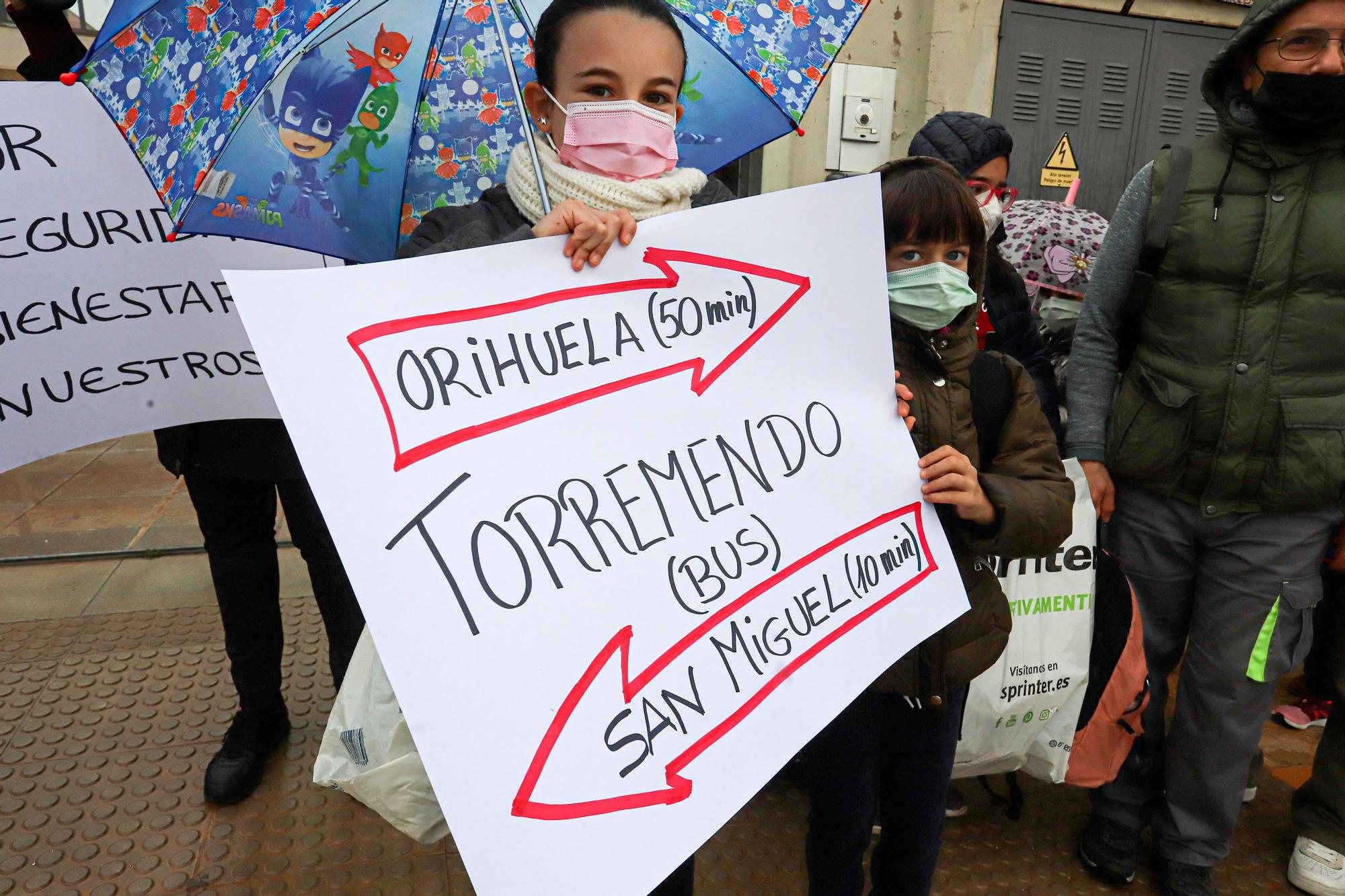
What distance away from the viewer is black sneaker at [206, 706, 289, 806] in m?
2.29

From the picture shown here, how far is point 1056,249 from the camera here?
8.50 ft

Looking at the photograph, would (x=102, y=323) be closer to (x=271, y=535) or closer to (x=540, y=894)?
(x=271, y=535)

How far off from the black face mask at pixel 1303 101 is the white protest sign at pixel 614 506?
40.6 inches

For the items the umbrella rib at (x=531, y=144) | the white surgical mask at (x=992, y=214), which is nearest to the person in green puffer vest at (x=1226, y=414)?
the white surgical mask at (x=992, y=214)

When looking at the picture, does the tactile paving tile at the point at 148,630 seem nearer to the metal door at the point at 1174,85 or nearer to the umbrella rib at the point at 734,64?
the umbrella rib at the point at 734,64

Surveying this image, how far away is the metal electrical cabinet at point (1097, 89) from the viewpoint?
15.8ft

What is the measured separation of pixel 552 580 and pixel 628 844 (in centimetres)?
29

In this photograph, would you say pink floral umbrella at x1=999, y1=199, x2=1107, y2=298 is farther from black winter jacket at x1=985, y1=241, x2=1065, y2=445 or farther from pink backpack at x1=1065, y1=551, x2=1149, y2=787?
pink backpack at x1=1065, y1=551, x2=1149, y2=787

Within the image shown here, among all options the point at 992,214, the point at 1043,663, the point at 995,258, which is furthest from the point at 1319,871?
the point at 992,214

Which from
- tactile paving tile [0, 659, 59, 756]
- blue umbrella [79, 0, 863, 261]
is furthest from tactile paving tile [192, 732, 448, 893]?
blue umbrella [79, 0, 863, 261]

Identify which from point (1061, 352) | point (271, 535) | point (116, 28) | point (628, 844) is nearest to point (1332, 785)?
point (1061, 352)

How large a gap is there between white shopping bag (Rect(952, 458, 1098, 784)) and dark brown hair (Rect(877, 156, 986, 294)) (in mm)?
815

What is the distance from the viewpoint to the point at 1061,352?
8.29ft

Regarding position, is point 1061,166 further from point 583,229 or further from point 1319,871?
point 583,229
